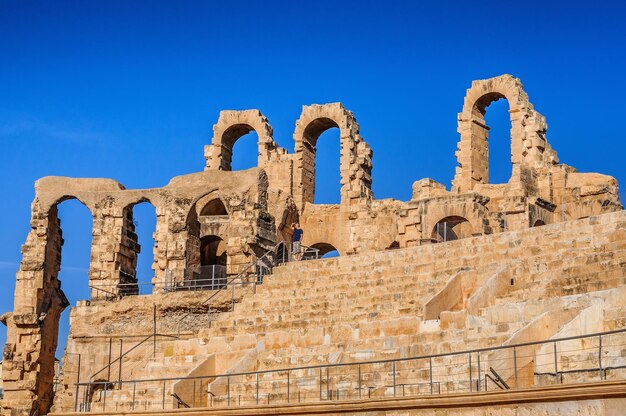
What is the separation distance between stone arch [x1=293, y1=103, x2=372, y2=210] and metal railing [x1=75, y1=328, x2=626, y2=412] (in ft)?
54.4

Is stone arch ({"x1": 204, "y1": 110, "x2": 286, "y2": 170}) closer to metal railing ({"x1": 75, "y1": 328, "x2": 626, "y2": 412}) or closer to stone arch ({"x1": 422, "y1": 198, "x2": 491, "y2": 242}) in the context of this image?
stone arch ({"x1": 422, "y1": 198, "x2": 491, "y2": 242})

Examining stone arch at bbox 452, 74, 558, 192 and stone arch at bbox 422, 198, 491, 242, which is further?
stone arch at bbox 452, 74, 558, 192

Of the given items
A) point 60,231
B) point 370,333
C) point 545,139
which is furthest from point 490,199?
point 370,333

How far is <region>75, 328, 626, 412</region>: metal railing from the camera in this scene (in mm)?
15109

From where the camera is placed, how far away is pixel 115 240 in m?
32.8

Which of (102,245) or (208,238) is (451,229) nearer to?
(208,238)

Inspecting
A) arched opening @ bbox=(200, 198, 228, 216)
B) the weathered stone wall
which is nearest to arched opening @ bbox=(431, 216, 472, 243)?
the weathered stone wall

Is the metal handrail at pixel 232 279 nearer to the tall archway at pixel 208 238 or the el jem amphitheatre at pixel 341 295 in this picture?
the el jem amphitheatre at pixel 341 295

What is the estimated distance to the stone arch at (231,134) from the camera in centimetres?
4141

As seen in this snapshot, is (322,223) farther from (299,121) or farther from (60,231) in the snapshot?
(60,231)

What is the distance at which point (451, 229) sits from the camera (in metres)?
36.9

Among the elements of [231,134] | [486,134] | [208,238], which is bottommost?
[208,238]

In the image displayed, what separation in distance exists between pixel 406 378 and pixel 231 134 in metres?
25.5

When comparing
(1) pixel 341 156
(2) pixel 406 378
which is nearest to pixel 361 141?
(1) pixel 341 156
